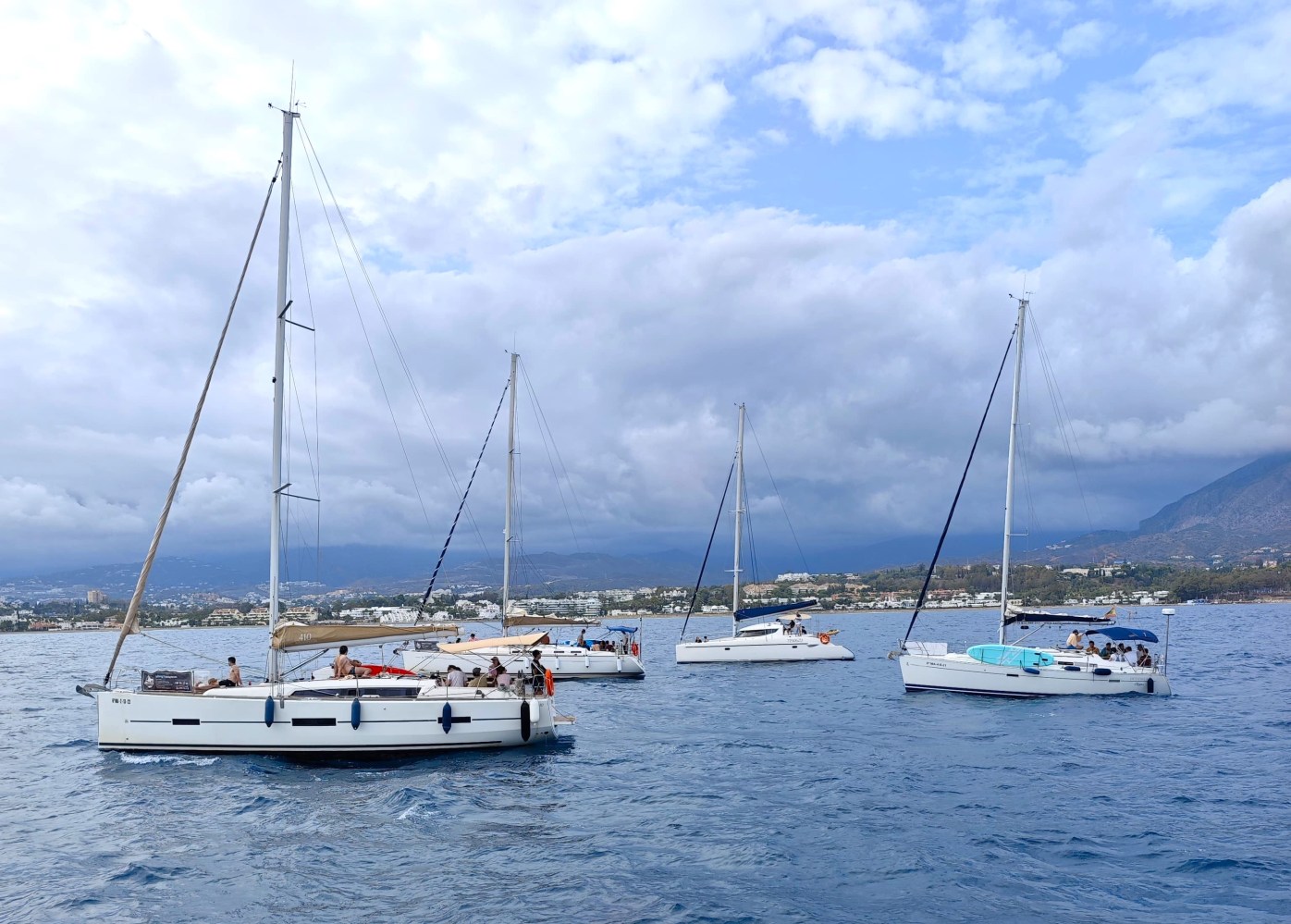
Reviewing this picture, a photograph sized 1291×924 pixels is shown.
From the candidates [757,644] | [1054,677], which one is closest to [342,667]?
[1054,677]

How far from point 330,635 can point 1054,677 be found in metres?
31.0

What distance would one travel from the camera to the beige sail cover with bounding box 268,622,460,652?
29125 mm

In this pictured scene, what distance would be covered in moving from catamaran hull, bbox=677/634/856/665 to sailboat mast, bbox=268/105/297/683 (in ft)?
137

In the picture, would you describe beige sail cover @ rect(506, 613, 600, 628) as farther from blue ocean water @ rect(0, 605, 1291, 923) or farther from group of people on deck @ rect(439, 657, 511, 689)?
group of people on deck @ rect(439, 657, 511, 689)

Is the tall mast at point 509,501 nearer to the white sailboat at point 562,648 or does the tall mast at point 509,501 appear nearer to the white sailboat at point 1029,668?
the white sailboat at point 562,648

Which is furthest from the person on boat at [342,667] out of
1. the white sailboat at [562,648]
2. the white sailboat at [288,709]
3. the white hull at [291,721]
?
the white sailboat at [562,648]

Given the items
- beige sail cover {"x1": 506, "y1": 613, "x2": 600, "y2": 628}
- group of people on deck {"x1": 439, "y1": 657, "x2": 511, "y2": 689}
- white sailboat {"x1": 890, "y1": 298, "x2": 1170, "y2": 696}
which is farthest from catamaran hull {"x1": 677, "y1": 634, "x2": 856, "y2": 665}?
group of people on deck {"x1": 439, "y1": 657, "x2": 511, "y2": 689}

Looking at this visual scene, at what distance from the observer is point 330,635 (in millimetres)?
29906

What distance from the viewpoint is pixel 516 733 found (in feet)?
97.5

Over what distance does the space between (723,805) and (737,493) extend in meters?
48.1

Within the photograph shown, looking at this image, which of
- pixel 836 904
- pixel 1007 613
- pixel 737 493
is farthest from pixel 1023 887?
pixel 737 493

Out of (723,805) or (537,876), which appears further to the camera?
(723,805)

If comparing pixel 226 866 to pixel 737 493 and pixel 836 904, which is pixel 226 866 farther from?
pixel 737 493

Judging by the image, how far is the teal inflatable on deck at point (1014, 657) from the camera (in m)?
43.1
